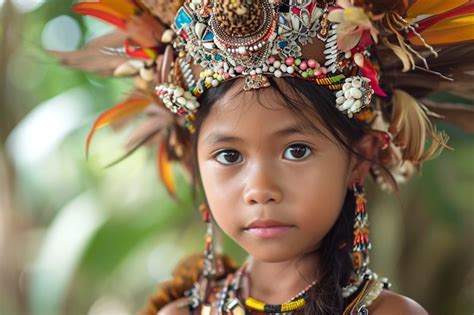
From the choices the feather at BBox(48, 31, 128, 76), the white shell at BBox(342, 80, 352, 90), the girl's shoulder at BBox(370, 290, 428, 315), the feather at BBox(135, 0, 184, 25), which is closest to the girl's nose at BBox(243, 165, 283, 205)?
the white shell at BBox(342, 80, 352, 90)

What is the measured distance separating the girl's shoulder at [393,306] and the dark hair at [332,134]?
0.07m

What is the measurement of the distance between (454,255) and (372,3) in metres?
1.02

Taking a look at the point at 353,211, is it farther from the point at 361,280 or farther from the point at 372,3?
the point at 372,3

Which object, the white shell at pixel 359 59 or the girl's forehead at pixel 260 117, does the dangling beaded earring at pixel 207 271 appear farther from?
the white shell at pixel 359 59

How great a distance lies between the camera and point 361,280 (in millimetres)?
1399

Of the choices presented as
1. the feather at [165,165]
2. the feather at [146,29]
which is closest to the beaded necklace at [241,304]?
the feather at [165,165]

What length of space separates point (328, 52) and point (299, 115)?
0.14 m

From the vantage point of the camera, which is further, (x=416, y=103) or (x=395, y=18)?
(x=416, y=103)

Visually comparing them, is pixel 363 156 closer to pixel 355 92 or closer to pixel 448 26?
pixel 355 92

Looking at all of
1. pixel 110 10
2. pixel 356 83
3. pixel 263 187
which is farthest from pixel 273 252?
pixel 110 10

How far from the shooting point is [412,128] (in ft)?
4.60

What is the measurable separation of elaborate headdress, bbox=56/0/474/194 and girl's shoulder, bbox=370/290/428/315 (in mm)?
301

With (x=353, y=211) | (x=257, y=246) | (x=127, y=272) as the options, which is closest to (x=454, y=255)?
(x=353, y=211)

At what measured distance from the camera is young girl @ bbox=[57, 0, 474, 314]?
49.3 inches
